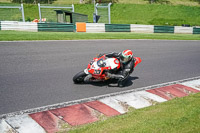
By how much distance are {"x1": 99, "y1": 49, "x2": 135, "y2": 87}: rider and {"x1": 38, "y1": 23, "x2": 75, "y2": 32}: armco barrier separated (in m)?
14.7

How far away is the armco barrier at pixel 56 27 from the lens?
20734 mm

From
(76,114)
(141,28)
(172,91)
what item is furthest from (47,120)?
(141,28)

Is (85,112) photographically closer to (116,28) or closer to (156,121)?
(156,121)

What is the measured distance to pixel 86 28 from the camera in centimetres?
2298

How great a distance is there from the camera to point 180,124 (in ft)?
15.5

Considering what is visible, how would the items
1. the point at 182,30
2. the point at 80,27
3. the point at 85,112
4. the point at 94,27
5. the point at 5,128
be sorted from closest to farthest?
the point at 5,128 < the point at 85,112 < the point at 80,27 < the point at 94,27 < the point at 182,30

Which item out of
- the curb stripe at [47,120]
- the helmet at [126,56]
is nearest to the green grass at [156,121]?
the curb stripe at [47,120]

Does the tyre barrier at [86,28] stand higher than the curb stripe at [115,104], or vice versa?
the tyre barrier at [86,28]

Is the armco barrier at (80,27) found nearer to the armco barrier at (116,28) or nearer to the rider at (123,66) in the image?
the armco barrier at (116,28)

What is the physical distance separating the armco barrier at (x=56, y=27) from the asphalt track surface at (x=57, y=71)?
7.27 meters

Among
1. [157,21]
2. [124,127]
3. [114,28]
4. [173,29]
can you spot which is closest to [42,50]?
[124,127]

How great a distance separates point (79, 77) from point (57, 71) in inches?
66.5

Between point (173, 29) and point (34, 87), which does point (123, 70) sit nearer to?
point (34, 87)

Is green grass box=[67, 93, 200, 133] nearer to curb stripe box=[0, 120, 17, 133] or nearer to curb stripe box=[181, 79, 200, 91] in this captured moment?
curb stripe box=[0, 120, 17, 133]
